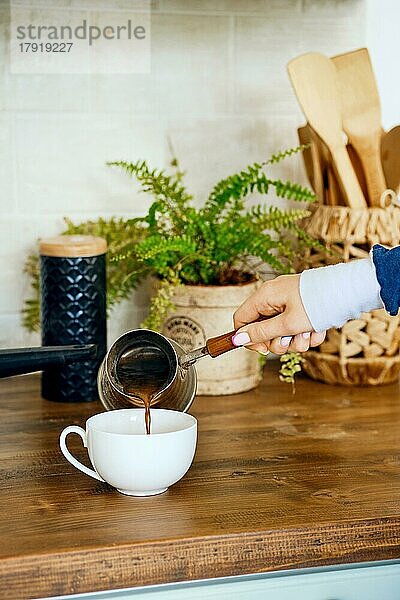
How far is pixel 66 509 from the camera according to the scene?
40.4 inches

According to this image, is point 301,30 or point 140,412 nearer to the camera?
point 140,412

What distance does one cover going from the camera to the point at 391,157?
5.01ft

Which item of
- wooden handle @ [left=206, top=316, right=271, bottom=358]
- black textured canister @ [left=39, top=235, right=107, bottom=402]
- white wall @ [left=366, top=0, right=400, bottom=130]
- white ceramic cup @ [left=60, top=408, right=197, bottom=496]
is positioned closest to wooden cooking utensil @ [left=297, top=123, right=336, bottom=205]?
white wall @ [left=366, top=0, right=400, bottom=130]

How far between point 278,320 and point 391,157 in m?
0.52

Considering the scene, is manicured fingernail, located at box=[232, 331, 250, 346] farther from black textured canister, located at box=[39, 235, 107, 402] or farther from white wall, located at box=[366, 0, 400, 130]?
white wall, located at box=[366, 0, 400, 130]

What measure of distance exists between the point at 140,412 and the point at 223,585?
26 centimetres

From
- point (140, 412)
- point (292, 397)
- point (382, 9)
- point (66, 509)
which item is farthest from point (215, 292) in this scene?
point (382, 9)

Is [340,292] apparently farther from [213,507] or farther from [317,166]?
[317,166]

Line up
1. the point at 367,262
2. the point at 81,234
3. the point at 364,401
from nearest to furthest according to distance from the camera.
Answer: the point at 367,262
the point at 364,401
the point at 81,234

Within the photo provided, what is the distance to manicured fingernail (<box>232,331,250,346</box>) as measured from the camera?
112 centimetres

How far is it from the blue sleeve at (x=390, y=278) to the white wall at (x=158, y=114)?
1.95ft

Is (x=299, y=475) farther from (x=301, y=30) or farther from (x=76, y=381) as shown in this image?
(x=301, y=30)

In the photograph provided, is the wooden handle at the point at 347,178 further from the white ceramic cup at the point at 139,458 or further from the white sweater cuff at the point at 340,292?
the white ceramic cup at the point at 139,458

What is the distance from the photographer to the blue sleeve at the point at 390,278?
3.62 feet
